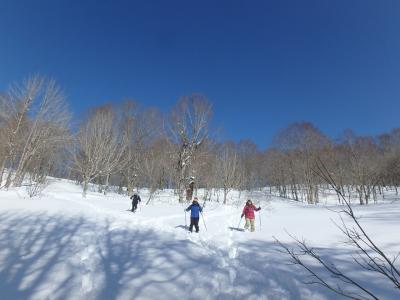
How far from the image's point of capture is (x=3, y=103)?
20641mm

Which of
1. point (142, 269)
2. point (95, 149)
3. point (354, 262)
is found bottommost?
point (142, 269)

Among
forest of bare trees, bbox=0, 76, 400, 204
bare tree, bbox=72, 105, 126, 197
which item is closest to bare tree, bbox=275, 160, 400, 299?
forest of bare trees, bbox=0, 76, 400, 204

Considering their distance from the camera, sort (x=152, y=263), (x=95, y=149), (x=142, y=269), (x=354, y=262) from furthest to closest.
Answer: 1. (x=95, y=149)
2. (x=152, y=263)
3. (x=354, y=262)
4. (x=142, y=269)

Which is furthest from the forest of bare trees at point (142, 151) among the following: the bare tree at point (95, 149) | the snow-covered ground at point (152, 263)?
the snow-covered ground at point (152, 263)

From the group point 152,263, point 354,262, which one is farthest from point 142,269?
point 354,262

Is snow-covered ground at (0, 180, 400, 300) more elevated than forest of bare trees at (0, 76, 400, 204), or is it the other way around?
forest of bare trees at (0, 76, 400, 204)

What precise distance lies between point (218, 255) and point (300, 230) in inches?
178

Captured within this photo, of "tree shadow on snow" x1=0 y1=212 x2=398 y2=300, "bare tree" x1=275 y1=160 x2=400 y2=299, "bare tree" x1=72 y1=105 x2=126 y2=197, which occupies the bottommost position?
"tree shadow on snow" x1=0 y1=212 x2=398 y2=300

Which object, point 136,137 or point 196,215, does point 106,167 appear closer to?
point 136,137

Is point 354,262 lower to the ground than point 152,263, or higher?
higher

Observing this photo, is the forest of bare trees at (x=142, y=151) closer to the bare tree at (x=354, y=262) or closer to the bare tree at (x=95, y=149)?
the bare tree at (x=95, y=149)

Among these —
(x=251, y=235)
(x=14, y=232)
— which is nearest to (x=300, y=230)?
(x=251, y=235)

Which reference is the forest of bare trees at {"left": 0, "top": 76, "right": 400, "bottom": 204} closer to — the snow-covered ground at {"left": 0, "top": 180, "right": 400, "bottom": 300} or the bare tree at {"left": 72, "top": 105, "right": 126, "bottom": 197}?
the bare tree at {"left": 72, "top": 105, "right": 126, "bottom": 197}

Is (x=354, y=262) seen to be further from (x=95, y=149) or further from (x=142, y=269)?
(x=95, y=149)
